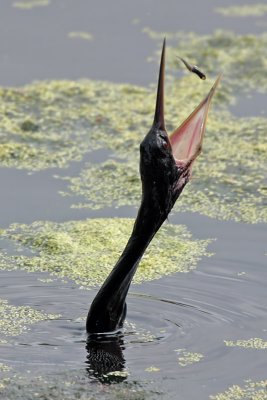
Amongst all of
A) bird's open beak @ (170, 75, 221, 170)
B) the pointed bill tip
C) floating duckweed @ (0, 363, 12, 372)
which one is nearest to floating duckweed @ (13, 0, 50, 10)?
bird's open beak @ (170, 75, 221, 170)

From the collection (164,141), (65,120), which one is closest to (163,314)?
(164,141)

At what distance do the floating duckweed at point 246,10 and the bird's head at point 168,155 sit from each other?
7442mm

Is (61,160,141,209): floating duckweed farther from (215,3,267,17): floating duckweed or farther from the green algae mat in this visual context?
(215,3,267,17): floating duckweed

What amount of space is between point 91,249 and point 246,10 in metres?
6.30

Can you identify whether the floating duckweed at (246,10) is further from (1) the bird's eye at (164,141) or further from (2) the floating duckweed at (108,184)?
(1) the bird's eye at (164,141)

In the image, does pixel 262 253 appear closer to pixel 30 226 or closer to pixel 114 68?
pixel 30 226

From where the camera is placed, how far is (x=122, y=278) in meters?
6.75

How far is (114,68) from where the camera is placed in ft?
39.2

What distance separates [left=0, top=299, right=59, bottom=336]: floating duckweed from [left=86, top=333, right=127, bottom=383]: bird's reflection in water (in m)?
0.35

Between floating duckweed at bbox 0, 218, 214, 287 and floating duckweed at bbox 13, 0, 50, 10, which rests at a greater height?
floating duckweed at bbox 13, 0, 50, 10

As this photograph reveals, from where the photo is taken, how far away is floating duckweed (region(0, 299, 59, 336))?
6902 millimetres

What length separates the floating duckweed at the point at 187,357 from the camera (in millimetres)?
6492

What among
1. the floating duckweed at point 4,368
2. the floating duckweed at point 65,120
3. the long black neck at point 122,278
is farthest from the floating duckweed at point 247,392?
the floating duckweed at point 65,120

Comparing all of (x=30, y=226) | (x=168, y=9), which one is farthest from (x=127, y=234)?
(x=168, y=9)
